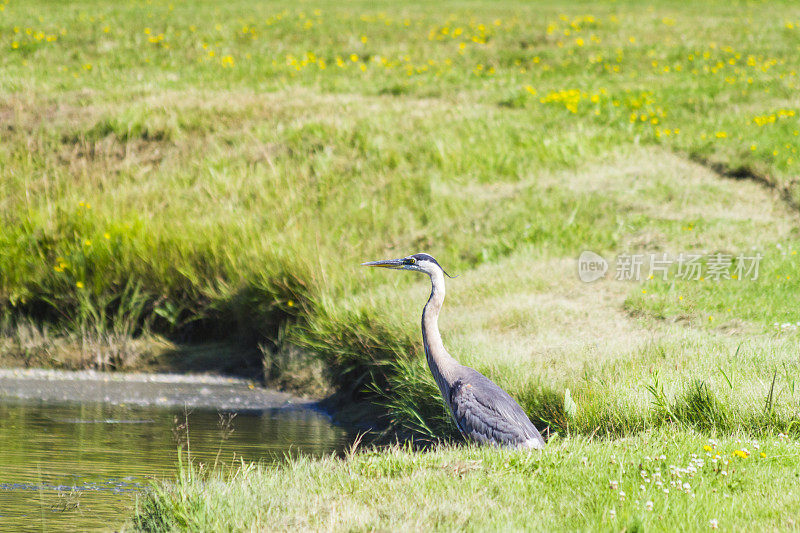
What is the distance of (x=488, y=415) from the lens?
6031 millimetres

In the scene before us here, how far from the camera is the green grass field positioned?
6543 mm

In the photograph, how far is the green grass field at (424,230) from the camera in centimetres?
654

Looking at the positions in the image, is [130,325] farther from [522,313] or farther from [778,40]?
[778,40]

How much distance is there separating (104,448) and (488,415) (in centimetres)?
365

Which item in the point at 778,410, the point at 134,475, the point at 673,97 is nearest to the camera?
the point at 778,410

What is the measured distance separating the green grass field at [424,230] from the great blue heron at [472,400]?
13.1 inches

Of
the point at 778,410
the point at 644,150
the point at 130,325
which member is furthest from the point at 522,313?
the point at 644,150

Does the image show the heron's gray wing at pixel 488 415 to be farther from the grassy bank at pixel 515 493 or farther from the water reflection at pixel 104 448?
the water reflection at pixel 104 448

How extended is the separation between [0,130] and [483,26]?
14316 mm

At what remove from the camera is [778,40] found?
891 inches

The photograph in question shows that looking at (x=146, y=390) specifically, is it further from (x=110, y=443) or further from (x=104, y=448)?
(x=104, y=448)

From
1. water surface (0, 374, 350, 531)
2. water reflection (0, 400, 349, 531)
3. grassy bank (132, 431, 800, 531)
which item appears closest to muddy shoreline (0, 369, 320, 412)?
water surface (0, 374, 350, 531)

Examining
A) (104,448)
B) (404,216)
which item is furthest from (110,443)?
(404,216)

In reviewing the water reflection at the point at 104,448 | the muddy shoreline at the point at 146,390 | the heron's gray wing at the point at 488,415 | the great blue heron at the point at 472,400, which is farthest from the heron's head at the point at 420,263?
the muddy shoreline at the point at 146,390
